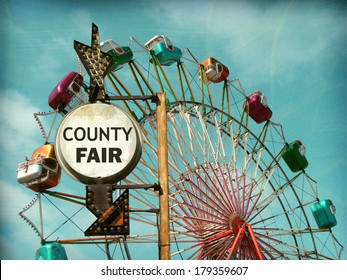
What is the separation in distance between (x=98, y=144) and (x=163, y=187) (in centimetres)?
60

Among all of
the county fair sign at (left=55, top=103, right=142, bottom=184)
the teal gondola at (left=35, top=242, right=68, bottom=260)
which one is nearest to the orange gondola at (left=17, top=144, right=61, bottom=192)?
the teal gondola at (left=35, top=242, right=68, bottom=260)

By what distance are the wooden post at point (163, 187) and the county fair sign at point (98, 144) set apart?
0.60 feet

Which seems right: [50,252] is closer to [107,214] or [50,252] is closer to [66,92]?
[66,92]

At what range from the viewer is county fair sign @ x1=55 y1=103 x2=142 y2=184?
408 centimetres

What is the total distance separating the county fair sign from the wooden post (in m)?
0.18

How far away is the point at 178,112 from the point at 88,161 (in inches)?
361

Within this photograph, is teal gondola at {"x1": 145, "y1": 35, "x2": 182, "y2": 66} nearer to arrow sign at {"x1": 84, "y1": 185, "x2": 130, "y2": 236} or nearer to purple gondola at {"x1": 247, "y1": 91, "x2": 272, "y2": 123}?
purple gondola at {"x1": 247, "y1": 91, "x2": 272, "y2": 123}

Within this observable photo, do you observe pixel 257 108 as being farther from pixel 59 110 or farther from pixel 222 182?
pixel 59 110

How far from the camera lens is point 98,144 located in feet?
13.5

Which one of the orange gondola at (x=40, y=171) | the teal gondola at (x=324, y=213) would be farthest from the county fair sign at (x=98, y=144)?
the teal gondola at (x=324, y=213)

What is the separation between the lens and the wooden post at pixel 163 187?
4.00 metres

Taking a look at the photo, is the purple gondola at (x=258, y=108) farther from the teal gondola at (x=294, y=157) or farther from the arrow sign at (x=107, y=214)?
the arrow sign at (x=107, y=214)

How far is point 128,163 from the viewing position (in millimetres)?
4152
